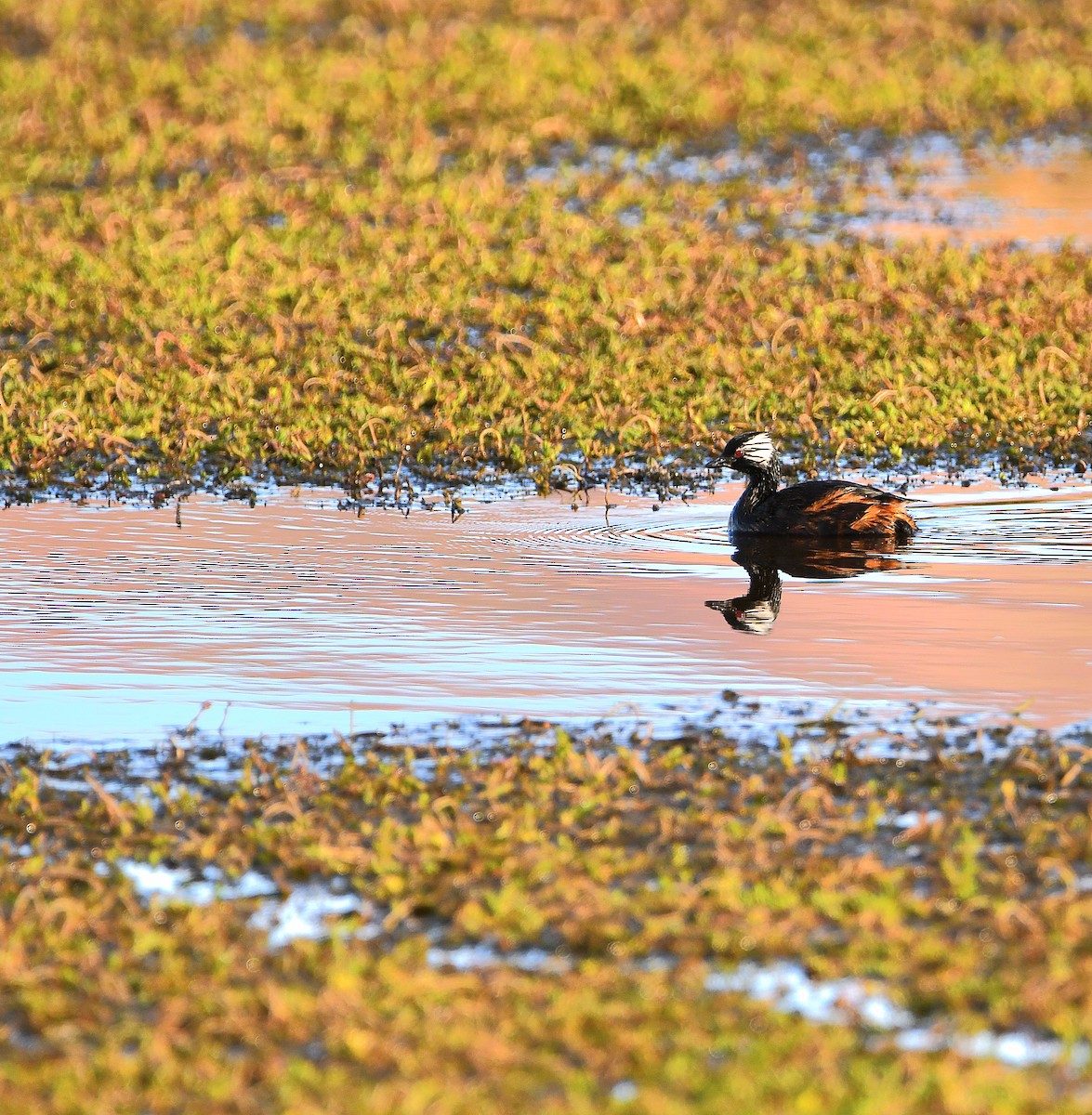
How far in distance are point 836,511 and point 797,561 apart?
38cm

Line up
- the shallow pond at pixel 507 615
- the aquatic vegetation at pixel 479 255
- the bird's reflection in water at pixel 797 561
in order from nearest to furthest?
the shallow pond at pixel 507 615
the bird's reflection in water at pixel 797 561
the aquatic vegetation at pixel 479 255

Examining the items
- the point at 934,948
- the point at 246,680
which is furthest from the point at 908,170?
the point at 934,948

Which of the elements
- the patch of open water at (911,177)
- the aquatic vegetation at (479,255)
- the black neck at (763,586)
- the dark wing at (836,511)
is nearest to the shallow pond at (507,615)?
the black neck at (763,586)

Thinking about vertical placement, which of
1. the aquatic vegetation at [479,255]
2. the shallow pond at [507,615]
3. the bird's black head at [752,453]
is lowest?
the shallow pond at [507,615]

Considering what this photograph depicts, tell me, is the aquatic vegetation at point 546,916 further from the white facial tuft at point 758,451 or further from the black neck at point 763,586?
the white facial tuft at point 758,451

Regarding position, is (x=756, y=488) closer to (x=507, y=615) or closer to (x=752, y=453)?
(x=752, y=453)

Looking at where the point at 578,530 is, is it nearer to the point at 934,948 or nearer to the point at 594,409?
the point at 594,409

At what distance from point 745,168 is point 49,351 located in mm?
10337

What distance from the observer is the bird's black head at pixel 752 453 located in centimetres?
1330

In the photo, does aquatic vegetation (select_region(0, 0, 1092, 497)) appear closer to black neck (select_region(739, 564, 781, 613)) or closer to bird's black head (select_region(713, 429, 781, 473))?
bird's black head (select_region(713, 429, 781, 473))

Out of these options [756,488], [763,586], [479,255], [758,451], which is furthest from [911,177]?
[763,586]

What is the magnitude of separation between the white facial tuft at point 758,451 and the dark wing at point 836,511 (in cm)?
37

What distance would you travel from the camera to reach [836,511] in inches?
497

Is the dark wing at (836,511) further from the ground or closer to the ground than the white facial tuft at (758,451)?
closer to the ground
